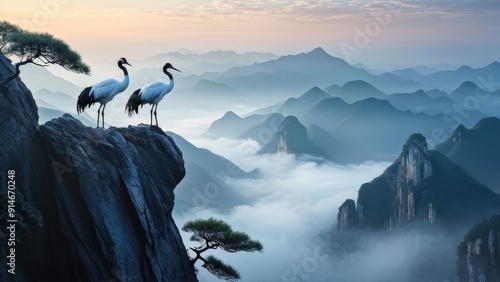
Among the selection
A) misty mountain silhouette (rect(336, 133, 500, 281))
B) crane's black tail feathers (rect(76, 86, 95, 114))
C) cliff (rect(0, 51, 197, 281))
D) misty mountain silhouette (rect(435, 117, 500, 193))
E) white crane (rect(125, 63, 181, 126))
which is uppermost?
misty mountain silhouette (rect(435, 117, 500, 193))

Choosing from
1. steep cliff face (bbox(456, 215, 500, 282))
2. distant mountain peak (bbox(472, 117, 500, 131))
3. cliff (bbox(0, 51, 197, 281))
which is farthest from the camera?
distant mountain peak (bbox(472, 117, 500, 131))

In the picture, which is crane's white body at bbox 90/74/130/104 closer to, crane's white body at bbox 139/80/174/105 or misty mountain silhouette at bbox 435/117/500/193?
crane's white body at bbox 139/80/174/105

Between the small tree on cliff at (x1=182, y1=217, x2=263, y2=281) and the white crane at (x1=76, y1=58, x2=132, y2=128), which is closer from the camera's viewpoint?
the white crane at (x1=76, y1=58, x2=132, y2=128)

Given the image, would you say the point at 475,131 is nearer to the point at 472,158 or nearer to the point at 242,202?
the point at 472,158

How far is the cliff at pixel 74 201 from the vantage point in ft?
44.3

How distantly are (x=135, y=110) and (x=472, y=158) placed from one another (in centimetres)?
16729

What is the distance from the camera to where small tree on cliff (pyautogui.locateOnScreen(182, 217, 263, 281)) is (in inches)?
730

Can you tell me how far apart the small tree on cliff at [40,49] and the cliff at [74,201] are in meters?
0.67

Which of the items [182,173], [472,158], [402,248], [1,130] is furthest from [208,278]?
[472,158]

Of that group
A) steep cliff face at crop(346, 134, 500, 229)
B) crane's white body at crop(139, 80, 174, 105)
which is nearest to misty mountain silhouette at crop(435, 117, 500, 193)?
steep cliff face at crop(346, 134, 500, 229)

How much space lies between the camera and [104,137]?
49.6ft

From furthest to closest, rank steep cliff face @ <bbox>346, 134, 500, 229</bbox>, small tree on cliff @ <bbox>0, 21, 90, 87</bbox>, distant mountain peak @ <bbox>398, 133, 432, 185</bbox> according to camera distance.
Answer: distant mountain peak @ <bbox>398, 133, 432, 185</bbox>
steep cliff face @ <bbox>346, 134, 500, 229</bbox>
small tree on cliff @ <bbox>0, 21, 90, 87</bbox>

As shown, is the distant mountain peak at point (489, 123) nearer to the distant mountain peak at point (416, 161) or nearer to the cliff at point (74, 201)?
the distant mountain peak at point (416, 161)

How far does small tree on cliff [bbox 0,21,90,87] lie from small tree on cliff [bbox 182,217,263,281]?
681 cm
